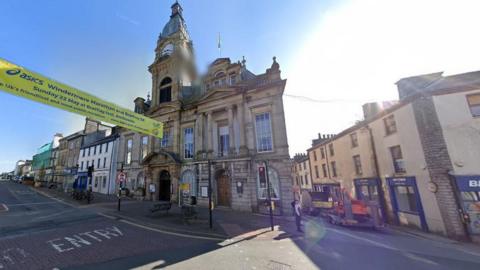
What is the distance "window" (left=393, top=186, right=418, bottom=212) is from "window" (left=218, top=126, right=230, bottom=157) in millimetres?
13859

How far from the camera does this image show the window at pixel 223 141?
727 inches

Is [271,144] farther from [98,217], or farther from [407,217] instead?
[98,217]

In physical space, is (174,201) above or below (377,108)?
below

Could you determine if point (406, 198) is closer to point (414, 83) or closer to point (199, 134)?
point (414, 83)

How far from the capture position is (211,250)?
693 cm

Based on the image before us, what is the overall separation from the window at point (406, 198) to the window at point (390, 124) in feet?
13.3

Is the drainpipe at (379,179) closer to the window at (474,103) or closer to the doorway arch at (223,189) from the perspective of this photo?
the window at (474,103)

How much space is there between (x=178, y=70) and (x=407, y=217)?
25545mm

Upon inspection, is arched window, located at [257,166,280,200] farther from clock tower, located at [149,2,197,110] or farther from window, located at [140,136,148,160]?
window, located at [140,136,148,160]

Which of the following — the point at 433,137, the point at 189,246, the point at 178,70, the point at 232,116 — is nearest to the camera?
the point at 189,246

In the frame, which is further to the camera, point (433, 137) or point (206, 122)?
point (206, 122)

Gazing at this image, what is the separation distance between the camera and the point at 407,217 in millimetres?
12273

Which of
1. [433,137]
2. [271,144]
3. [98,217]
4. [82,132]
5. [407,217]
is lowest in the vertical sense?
[407,217]

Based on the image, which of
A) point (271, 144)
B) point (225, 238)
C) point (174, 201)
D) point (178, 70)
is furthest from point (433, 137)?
point (178, 70)
